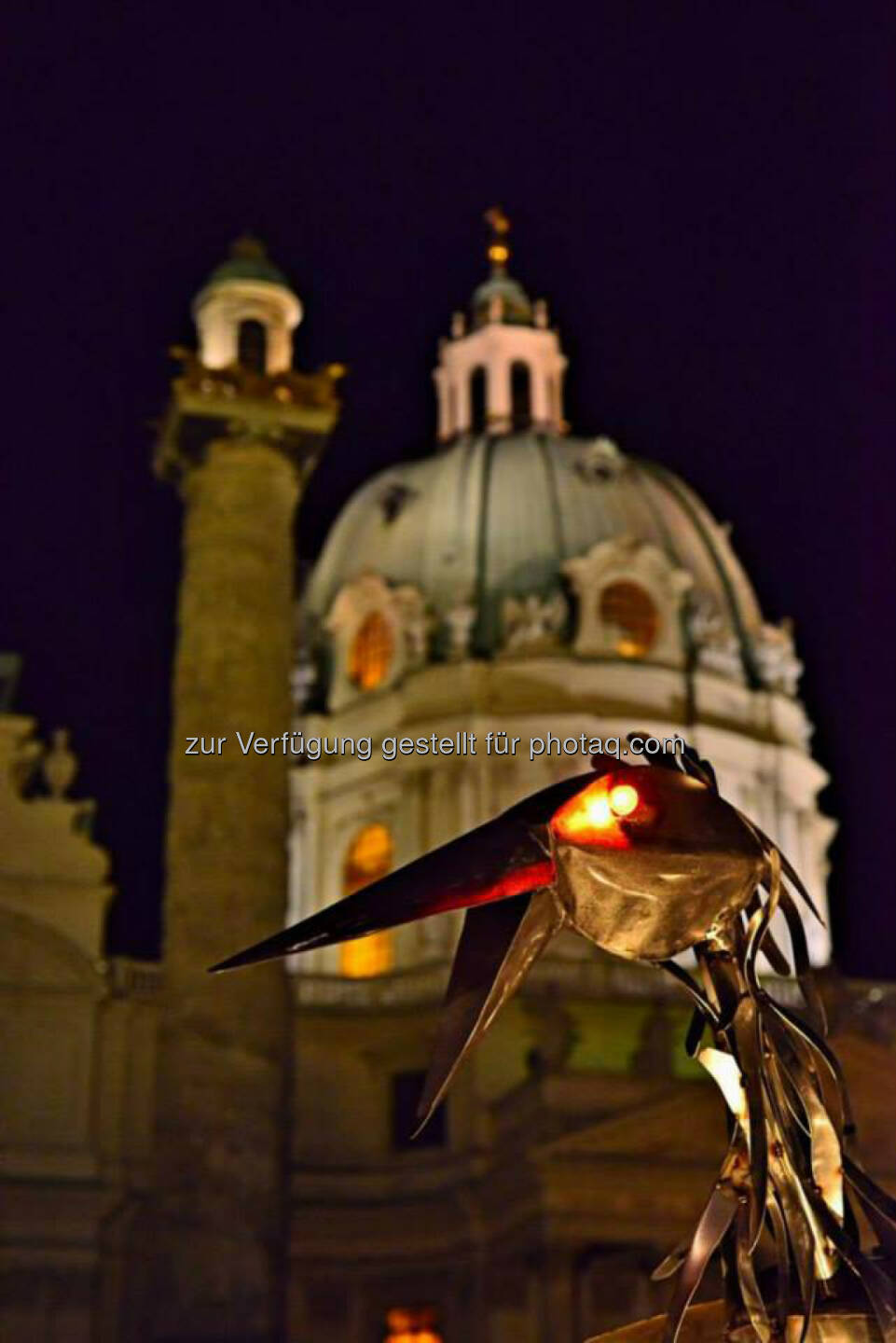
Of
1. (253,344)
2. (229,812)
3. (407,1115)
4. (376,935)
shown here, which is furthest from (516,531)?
(229,812)

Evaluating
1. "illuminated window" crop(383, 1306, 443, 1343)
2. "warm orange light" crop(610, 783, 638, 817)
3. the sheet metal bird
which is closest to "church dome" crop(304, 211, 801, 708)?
"illuminated window" crop(383, 1306, 443, 1343)

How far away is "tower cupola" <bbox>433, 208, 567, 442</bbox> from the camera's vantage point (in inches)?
2362

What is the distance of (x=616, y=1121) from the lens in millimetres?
38625

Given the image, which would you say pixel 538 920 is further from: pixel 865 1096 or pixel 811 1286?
pixel 865 1096

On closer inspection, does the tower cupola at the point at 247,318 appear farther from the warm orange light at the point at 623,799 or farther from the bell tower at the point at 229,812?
the warm orange light at the point at 623,799

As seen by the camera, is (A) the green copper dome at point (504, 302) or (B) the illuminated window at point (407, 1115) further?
(A) the green copper dome at point (504, 302)

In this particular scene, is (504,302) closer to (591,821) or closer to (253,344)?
(253,344)

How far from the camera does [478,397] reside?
61000mm

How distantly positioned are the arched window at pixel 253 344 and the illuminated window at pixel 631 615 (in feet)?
62.6

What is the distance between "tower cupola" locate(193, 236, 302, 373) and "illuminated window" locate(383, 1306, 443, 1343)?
19353 mm

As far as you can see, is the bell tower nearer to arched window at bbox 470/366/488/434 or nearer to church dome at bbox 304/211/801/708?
church dome at bbox 304/211/801/708

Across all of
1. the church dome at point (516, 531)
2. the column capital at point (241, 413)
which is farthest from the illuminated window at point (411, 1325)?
the column capital at point (241, 413)

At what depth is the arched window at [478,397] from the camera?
6019 cm

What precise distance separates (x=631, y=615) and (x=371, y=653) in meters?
6.47
